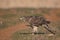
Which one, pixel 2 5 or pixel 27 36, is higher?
pixel 2 5

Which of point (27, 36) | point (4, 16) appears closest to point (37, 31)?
point (27, 36)

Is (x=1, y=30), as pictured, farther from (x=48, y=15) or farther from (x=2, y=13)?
(x=48, y=15)

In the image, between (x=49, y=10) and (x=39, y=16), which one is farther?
(x=49, y=10)

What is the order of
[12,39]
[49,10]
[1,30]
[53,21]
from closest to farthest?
1. [12,39]
2. [1,30]
3. [53,21]
4. [49,10]

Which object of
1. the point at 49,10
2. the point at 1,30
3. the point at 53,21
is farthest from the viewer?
the point at 49,10

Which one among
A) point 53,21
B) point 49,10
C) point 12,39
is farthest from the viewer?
point 49,10

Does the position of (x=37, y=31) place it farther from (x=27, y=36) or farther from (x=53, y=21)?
(x=53, y=21)

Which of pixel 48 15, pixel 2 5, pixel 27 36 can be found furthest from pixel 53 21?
pixel 2 5

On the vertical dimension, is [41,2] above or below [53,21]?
above

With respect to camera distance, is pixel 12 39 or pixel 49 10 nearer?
pixel 12 39
